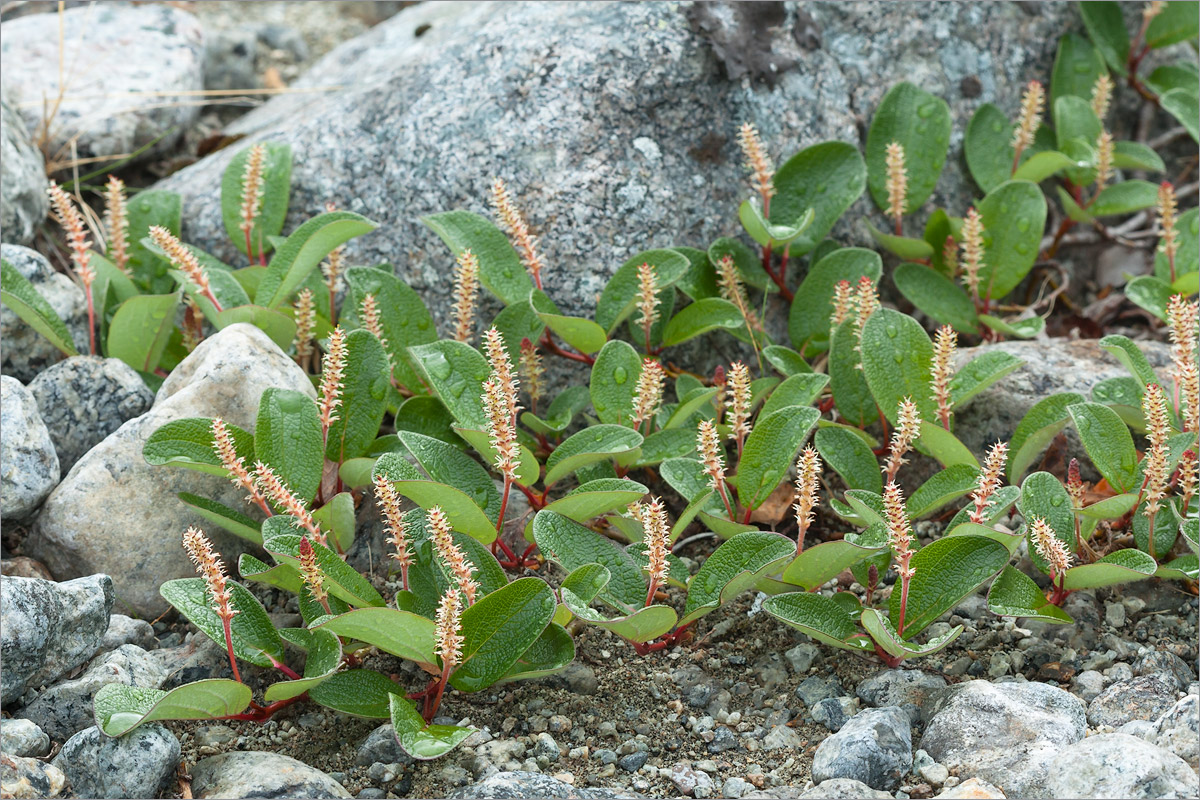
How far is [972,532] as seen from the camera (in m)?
2.93

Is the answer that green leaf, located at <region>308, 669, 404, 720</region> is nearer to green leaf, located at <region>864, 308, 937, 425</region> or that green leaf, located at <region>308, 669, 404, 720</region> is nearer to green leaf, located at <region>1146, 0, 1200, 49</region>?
green leaf, located at <region>864, 308, 937, 425</region>

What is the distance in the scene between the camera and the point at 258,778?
8.26 feet

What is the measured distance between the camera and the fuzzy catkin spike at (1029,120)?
446 cm

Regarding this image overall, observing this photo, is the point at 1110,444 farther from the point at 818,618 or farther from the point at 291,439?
the point at 291,439

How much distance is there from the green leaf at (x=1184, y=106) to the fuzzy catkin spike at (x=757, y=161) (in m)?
1.81

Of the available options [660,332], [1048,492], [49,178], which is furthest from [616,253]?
[49,178]

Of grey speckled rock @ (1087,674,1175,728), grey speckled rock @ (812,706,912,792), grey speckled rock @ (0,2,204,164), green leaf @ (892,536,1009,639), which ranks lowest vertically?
grey speckled rock @ (1087,674,1175,728)

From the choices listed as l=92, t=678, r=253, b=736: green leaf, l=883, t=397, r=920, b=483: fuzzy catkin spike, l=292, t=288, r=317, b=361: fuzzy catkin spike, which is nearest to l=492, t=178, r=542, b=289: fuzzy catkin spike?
l=292, t=288, r=317, b=361: fuzzy catkin spike

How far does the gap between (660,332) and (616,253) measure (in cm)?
33

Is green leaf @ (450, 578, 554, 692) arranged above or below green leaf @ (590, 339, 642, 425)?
below

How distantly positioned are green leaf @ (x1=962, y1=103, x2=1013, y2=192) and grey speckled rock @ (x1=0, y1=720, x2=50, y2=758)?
382cm

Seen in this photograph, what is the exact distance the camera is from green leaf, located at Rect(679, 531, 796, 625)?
2.90 m

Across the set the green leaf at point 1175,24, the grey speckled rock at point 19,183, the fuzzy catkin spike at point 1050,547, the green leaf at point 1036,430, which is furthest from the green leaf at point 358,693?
the green leaf at point 1175,24

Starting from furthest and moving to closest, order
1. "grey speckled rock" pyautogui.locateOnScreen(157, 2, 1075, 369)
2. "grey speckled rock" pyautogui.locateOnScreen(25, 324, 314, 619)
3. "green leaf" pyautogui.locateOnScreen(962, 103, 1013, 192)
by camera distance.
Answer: "green leaf" pyautogui.locateOnScreen(962, 103, 1013, 192) < "grey speckled rock" pyautogui.locateOnScreen(157, 2, 1075, 369) < "grey speckled rock" pyautogui.locateOnScreen(25, 324, 314, 619)
